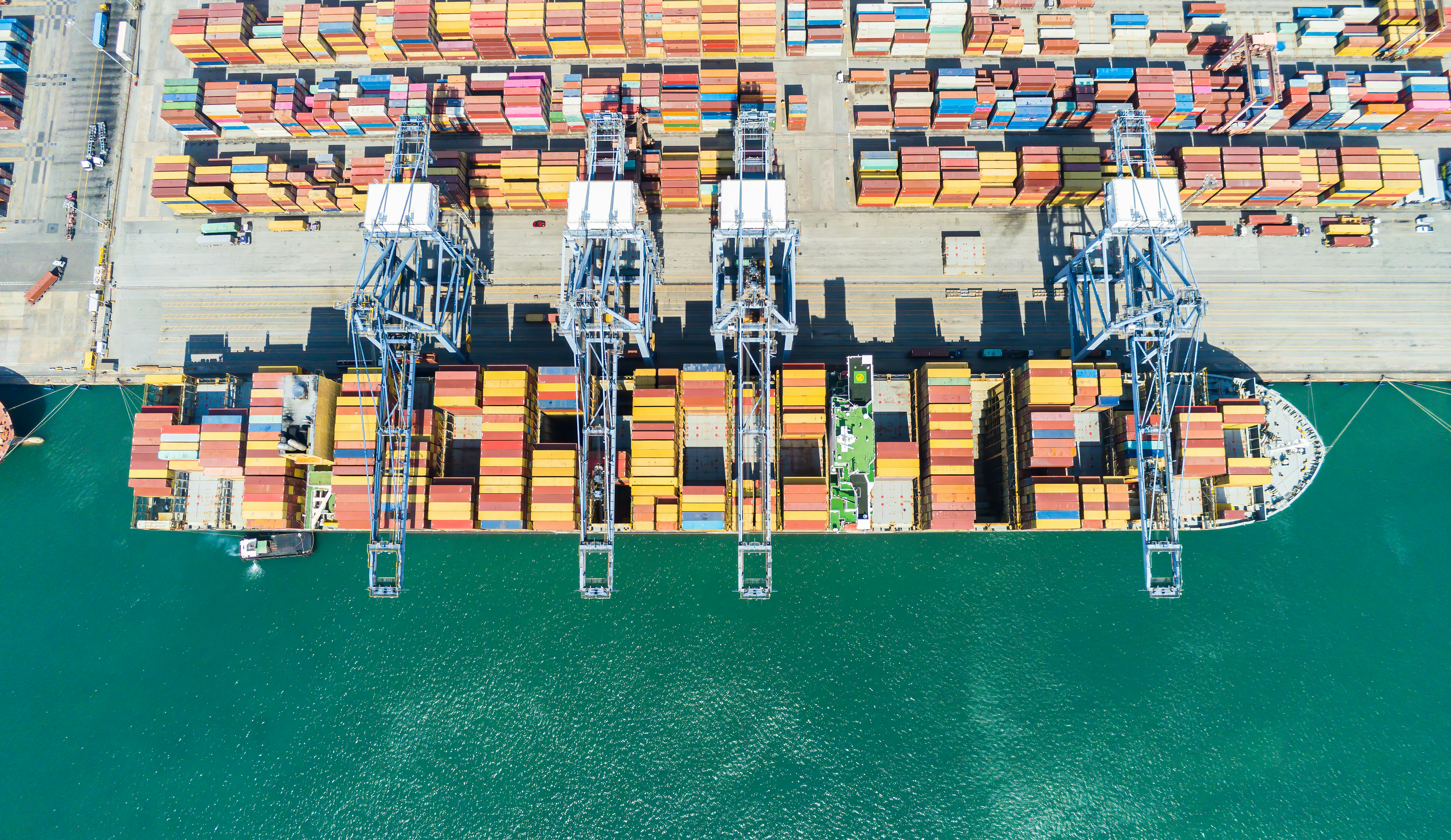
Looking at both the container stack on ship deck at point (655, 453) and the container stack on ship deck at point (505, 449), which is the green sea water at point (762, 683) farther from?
the container stack on ship deck at point (505, 449)

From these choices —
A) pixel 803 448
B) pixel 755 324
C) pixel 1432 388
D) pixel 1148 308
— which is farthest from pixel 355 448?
pixel 1432 388

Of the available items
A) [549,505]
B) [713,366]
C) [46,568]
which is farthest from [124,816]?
[713,366]

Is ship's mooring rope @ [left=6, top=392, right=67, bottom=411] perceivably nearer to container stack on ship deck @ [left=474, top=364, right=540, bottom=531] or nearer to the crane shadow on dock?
the crane shadow on dock

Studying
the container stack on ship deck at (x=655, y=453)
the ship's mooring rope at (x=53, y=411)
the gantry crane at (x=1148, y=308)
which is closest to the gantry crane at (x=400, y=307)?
the container stack on ship deck at (x=655, y=453)

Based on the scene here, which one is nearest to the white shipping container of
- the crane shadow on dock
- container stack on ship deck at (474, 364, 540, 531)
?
the crane shadow on dock

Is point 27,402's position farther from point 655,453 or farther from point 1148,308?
point 1148,308
